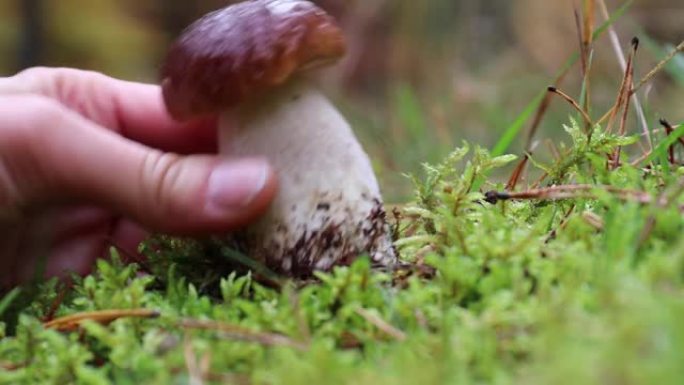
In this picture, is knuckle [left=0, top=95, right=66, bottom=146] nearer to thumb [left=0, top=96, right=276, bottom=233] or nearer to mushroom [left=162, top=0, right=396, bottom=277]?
thumb [left=0, top=96, right=276, bottom=233]

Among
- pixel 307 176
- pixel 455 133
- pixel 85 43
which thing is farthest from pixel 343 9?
pixel 307 176

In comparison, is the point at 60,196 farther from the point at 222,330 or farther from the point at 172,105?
the point at 222,330

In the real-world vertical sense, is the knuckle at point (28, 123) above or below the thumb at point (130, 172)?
above

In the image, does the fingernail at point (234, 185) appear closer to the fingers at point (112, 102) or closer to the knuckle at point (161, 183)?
the knuckle at point (161, 183)

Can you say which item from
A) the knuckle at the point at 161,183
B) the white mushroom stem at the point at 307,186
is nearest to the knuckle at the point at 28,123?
the knuckle at the point at 161,183

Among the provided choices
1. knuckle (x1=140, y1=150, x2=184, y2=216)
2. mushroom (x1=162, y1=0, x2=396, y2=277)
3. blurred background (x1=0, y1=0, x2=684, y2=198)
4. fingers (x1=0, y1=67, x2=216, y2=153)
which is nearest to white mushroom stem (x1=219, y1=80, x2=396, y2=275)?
mushroom (x1=162, y1=0, x2=396, y2=277)
